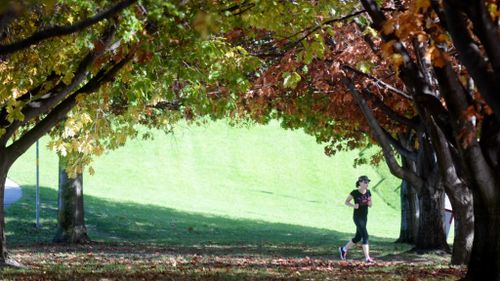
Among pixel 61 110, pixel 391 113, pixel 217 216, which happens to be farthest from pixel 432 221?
pixel 217 216

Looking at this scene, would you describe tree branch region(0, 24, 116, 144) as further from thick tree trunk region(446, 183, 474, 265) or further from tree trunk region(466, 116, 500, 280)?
thick tree trunk region(446, 183, 474, 265)

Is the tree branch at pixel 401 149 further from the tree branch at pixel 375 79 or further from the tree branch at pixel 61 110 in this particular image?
the tree branch at pixel 61 110

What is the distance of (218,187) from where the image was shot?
191 feet

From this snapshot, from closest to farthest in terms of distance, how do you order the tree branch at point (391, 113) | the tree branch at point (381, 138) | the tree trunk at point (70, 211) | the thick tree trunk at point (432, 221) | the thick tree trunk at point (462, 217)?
the thick tree trunk at point (462, 217)
the tree branch at point (381, 138)
the tree branch at point (391, 113)
the thick tree trunk at point (432, 221)
the tree trunk at point (70, 211)

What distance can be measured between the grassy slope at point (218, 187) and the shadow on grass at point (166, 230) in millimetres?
89

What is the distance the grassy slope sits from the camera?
38.4m

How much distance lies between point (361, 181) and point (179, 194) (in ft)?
120

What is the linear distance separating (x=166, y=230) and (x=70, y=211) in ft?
35.5

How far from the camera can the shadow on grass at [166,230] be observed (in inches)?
1125

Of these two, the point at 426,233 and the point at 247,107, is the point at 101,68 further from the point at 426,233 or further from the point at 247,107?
the point at 426,233

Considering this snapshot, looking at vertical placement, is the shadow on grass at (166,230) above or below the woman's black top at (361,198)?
below

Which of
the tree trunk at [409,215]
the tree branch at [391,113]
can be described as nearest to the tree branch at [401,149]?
the tree branch at [391,113]

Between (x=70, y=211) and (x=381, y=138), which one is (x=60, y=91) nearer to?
(x=381, y=138)

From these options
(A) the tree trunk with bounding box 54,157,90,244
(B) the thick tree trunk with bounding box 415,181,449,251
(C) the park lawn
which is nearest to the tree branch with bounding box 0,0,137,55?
(C) the park lawn
